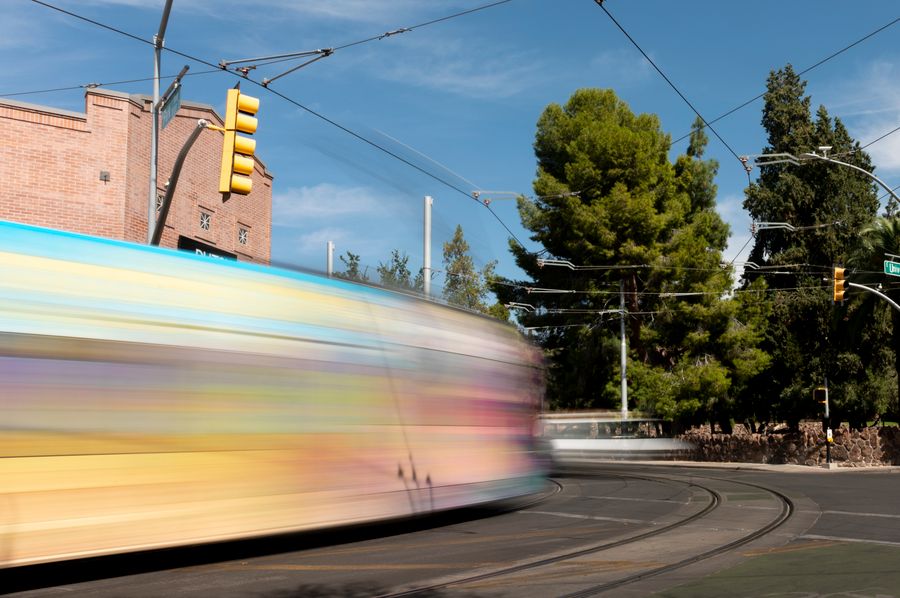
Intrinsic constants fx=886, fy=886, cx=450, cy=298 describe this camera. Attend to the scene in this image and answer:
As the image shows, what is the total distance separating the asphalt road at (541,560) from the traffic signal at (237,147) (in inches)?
199

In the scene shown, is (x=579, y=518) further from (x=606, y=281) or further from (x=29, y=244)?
(x=606, y=281)

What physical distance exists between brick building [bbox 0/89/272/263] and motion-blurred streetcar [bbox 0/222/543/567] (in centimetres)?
989

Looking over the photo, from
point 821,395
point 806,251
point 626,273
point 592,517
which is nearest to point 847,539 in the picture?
point 592,517

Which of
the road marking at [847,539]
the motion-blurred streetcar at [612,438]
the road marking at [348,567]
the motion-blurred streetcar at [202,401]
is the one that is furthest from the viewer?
the motion-blurred streetcar at [612,438]

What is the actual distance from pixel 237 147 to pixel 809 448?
29.5 metres

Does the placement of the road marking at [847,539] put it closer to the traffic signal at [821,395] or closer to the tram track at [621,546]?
the tram track at [621,546]

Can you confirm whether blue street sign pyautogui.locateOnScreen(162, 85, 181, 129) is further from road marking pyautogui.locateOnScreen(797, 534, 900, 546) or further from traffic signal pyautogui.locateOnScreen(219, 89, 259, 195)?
road marking pyautogui.locateOnScreen(797, 534, 900, 546)

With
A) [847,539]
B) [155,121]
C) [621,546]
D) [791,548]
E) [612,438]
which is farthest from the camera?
[612,438]

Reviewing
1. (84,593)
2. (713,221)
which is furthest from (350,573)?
(713,221)

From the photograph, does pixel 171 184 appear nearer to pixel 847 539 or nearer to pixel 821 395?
pixel 847 539

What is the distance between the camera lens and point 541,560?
31.5 ft

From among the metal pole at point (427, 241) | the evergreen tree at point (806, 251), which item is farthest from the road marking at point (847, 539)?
the evergreen tree at point (806, 251)

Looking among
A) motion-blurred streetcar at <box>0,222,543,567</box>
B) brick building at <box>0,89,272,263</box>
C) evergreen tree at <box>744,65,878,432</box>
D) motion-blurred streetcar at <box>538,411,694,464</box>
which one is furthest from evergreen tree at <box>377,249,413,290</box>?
evergreen tree at <box>744,65,878,432</box>

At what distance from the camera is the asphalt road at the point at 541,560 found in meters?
8.02
